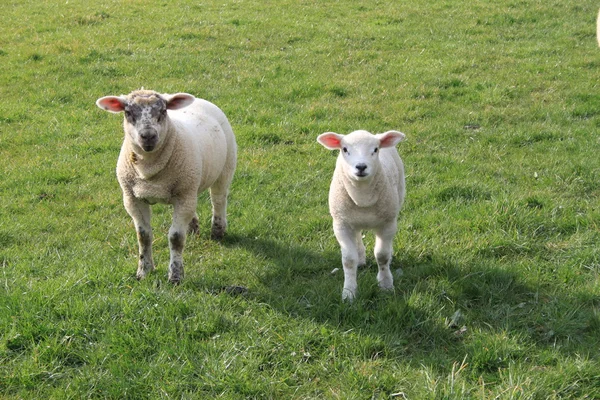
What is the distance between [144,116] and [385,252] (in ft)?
7.40

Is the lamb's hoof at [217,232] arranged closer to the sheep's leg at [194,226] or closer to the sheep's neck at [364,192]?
the sheep's leg at [194,226]

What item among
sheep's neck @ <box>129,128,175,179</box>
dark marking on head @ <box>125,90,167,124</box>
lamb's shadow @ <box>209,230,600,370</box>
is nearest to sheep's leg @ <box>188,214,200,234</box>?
lamb's shadow @ <box>209,230,600,370</box>

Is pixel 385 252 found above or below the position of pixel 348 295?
above

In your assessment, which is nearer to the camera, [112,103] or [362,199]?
[362,199]

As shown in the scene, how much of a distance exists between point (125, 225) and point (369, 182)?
3044mm

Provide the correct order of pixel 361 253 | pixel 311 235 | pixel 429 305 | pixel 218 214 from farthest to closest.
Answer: pixel 218 214 → pixel 311 235 → pixel 361 253 → pixel 429 305

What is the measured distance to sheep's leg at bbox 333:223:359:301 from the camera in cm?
516

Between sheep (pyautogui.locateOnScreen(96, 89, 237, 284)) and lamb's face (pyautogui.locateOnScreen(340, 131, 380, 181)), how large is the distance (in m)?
1.46

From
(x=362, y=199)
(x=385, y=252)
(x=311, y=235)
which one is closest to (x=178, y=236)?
(x=311, y=235)

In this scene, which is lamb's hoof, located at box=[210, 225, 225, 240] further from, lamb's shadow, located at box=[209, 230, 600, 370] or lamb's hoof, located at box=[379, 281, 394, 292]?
lamb's hoof, located at box=[379, 281, 394, 292]

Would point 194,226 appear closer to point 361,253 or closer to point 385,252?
point 361,253

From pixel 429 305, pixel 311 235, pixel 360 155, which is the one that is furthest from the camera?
pixel 311 235

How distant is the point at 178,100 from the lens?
5.66 meters

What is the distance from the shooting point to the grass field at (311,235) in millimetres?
4324
